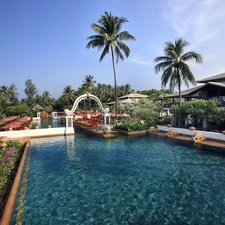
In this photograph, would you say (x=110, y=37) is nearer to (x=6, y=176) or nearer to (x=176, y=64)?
(x=176, y=64)

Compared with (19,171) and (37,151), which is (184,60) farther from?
(19,171)

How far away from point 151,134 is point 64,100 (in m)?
38.1

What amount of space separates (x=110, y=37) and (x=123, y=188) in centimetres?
1663

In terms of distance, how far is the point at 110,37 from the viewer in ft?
63.3

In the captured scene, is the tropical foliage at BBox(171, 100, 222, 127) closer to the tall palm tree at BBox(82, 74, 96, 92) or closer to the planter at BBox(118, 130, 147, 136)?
the planter at BBox(118, 130, 147, 136)

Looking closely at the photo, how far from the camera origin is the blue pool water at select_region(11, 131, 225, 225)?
4.89 metres

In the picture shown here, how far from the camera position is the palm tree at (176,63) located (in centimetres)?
1809

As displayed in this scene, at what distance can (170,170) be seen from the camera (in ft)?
27.0

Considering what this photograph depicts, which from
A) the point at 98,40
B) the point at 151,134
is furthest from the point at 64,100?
the point at 151,134

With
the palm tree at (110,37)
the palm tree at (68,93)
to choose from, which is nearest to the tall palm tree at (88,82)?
the palm tree at (68,93)

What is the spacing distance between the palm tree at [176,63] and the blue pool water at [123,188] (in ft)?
31.6

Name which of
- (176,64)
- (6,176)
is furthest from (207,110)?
(6,176)

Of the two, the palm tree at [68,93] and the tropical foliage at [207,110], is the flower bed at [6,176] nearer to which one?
the tropical foliage at [207,110]

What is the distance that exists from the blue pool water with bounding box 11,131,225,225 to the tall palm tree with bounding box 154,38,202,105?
962 cm
